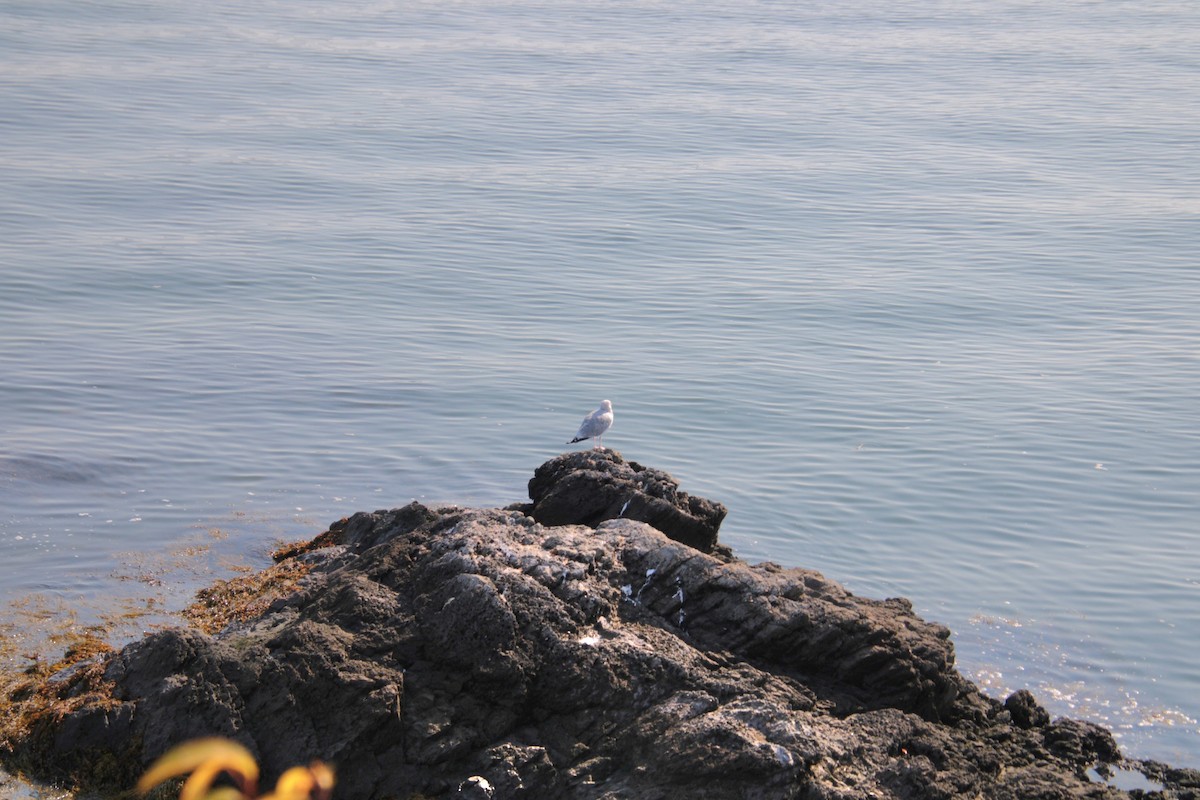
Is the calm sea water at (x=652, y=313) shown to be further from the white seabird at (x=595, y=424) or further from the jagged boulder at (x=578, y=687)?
the jagged boulder at (x=578, y=687)

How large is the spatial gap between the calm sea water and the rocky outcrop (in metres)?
2.75

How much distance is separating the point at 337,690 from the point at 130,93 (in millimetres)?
33801

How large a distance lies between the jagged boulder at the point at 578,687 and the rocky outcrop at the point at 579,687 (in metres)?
0.01

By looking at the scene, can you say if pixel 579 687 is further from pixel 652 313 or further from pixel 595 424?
pixel 652 313

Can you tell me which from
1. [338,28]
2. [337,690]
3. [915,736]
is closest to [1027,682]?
[915,736]

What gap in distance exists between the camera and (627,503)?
32.3 feet

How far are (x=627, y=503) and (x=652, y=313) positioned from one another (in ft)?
42.1

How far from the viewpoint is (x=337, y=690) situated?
780 cm

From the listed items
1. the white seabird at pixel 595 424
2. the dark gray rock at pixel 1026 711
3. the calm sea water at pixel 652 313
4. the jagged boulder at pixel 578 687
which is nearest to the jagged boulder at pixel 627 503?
the jagged boulder at pixel 578 687

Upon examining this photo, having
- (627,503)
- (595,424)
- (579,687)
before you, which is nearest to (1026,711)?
(627,503)

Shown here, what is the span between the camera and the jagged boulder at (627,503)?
983cm

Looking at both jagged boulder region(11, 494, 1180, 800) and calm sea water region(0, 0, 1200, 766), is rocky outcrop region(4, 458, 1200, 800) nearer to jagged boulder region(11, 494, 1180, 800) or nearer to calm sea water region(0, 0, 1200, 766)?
jagged boulder region(11, 494, 1180, 800)

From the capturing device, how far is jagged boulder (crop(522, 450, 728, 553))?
32.2ft

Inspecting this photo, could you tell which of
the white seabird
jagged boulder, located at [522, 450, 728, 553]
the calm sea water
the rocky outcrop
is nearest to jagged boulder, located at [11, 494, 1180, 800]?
the rocky outcrop
